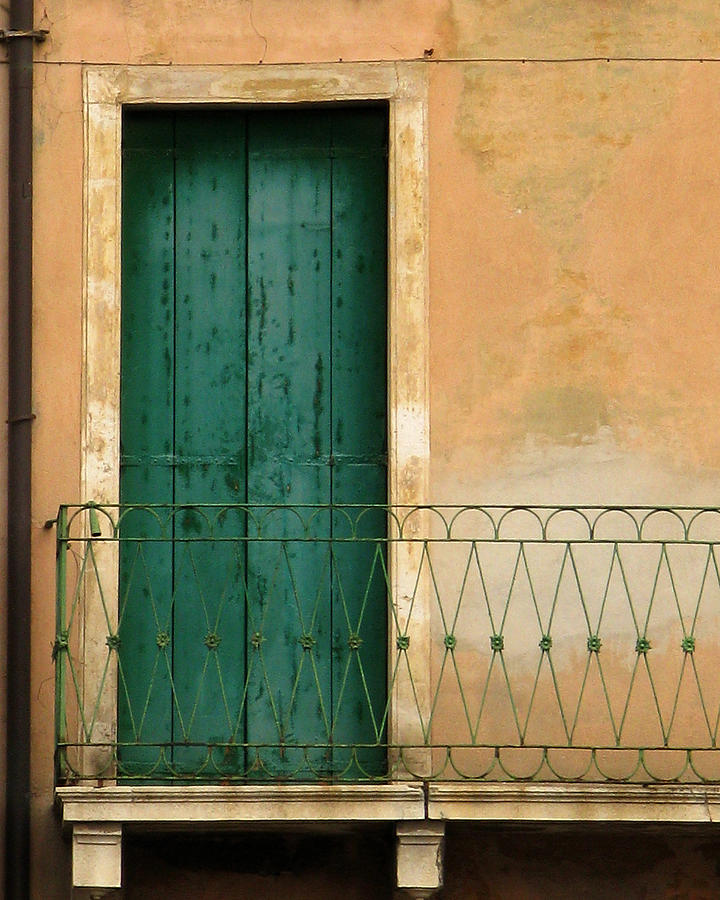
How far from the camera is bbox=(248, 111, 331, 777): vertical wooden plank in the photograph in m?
9.26

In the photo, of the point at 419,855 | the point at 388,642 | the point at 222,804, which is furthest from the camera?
the point at 388,642

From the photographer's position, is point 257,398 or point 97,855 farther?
point 257,398

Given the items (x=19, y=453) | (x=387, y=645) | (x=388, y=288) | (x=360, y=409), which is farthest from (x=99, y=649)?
(x=388, y=288)

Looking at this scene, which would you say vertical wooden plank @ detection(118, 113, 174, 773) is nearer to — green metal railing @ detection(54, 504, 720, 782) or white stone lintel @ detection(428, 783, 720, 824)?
green metal railing @ detection(54, 504, 720, 782)

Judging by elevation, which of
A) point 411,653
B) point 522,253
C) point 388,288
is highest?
point 522,253

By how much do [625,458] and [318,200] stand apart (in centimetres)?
169

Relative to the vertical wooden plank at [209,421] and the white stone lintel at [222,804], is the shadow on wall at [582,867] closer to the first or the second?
the white stone lintel at [222,804]

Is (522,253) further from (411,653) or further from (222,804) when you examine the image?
(222,804)

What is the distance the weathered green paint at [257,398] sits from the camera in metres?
9.26

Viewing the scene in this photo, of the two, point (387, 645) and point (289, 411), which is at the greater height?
point (289, 411)

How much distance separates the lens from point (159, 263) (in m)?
9.48

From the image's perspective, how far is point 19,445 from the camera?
362 inches

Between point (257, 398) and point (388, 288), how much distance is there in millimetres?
712

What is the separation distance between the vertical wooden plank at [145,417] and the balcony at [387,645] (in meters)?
0.01
